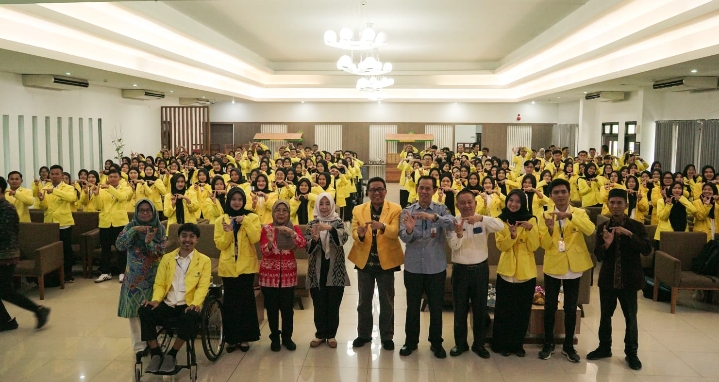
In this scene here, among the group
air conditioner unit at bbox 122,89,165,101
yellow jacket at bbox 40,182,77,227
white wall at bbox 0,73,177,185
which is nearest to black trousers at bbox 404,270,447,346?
yellow jacket at bbox 40,182,77,227

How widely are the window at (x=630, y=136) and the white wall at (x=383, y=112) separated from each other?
7.58 meters

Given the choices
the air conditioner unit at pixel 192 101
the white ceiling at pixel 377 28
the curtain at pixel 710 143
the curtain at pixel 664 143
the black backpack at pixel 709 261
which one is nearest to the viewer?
the black backpack at pixel 709 261

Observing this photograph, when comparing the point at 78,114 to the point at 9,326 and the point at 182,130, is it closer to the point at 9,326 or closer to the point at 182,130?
the point at 182,130

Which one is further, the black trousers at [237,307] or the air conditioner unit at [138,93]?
the air conditioner unit at [138,93]

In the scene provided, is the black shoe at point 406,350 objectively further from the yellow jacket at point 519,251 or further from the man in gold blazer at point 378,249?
the yellow jacket at point 519,251

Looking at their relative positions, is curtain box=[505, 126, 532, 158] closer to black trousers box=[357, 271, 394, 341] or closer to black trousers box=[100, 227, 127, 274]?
black trousers box=[100, 227, 127, 274]

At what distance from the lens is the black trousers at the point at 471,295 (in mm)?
5680

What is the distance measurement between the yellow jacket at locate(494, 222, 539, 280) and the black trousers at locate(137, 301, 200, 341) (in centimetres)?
287

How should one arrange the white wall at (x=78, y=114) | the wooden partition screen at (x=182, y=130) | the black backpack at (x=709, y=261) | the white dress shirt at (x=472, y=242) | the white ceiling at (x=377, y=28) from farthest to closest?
the wooden partition screen at (x=182, y=130) < the white wall at (x=78, y=114) < the white ceiling at (x=377, y=28) < the black backpack at (x=709, y=261) < the white dress shirt at (x=472, y=242)

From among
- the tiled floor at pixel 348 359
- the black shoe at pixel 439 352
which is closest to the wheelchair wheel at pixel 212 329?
the tiled floor at pixel 348 359

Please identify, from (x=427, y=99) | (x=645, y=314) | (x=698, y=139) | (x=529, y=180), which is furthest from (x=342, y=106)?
(x=645, y=314)

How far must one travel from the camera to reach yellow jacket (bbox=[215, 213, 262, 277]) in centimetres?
580

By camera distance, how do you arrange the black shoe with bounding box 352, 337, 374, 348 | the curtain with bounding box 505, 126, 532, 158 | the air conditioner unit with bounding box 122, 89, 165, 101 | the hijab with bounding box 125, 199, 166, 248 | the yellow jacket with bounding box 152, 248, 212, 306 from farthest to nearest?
the curtain with bounding box 505, 126, 532, 158
the air conditioner unit with bounding box 122, 89, 165, 101
the black shoe with bounding box 352, 337, 374, 348
the hijab with bounding box 125, 199, 166, 248
the yellow jacket with bounding box 152, 248, 212, 306

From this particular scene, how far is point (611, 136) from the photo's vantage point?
19375 millimetres
